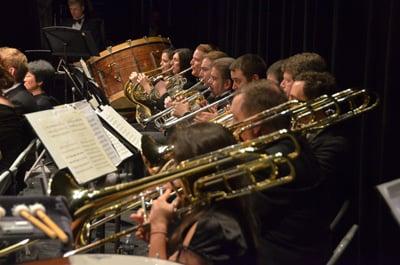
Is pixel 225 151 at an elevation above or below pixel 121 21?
above

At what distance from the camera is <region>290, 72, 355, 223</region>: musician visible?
3.43m

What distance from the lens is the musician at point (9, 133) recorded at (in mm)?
4312

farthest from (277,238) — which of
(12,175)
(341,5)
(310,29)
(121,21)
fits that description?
(121,21)

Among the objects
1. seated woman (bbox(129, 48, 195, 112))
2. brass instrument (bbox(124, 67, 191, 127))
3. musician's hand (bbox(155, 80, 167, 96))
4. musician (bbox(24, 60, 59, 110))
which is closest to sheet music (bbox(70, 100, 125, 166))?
musician (bbox(24, 60, 59, 110))

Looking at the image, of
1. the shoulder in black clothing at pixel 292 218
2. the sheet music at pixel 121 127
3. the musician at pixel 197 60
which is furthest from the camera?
the musician at pixel 197 60

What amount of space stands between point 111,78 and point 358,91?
13.2 ft

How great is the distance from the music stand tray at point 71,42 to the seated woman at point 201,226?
4.19 m

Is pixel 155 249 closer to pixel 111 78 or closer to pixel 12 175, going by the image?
pixel 12 175

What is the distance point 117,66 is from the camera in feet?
24.1

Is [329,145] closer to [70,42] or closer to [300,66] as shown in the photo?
[300,66]

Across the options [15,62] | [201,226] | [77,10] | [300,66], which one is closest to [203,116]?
[300,66]

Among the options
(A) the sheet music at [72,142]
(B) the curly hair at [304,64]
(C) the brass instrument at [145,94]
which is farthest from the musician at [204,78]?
(A) the sheet music at [72,142]

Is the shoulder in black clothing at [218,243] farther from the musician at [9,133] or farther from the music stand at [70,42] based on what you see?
the music stand at [70,42]

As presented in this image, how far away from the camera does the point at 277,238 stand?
2.99 meters
